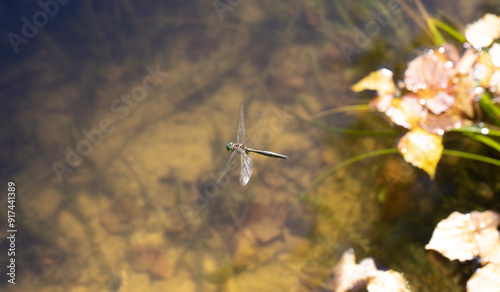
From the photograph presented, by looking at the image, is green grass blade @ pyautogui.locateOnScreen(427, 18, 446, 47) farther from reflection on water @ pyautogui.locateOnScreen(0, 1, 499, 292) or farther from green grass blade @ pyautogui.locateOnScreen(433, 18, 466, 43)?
reflection on water @ pyautogui.locateOnScreen(0, 1, 499, 292)

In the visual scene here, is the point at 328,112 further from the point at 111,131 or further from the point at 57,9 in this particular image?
the point at 57,9

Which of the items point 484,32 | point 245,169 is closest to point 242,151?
point 245,169

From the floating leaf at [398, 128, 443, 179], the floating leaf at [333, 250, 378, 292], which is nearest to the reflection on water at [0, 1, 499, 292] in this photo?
the floating leaf at [333, 250, 378, 292]

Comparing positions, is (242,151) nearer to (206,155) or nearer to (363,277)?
(206,155)

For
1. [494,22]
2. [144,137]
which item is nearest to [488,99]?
[494,22]

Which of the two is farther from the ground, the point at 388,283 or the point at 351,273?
the point at 351,273

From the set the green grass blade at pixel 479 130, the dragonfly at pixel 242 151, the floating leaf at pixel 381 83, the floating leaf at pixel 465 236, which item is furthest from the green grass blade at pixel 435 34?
the dragonfly at pixel 242 151

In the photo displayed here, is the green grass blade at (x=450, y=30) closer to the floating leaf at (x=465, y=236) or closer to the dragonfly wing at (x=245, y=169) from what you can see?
the floating leaf at (x=465, y=236)
